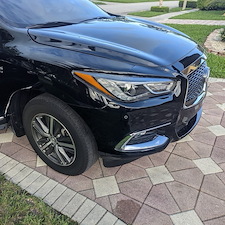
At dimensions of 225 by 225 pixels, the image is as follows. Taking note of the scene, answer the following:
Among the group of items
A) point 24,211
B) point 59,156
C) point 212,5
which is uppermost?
point 212,5

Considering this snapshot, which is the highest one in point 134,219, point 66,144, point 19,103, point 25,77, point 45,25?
point 45,25

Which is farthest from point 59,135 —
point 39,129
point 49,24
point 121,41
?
point 49,24

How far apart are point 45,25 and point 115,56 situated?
983 mm

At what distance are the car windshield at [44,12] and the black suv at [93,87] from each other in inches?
0.6

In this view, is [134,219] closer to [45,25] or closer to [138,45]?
[138,45]

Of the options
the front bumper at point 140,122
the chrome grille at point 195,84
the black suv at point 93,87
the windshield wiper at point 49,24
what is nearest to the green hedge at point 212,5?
the black suv at point 93,87

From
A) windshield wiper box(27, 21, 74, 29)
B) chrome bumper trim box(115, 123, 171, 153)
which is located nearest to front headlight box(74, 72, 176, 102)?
chrome bumper trim box(115, 123, 171, 153)

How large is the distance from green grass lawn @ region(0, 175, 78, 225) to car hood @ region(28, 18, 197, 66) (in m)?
1.33

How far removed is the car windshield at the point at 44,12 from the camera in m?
2.41

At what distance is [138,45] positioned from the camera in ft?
7.16

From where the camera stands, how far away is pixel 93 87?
182 centimetres

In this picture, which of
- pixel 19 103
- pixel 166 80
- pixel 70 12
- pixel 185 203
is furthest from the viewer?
pixel 70 12

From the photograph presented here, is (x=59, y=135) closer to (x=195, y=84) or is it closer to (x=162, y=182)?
(x=162, y=182)

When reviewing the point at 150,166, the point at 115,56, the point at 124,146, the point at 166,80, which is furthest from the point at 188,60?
the point at 150,166
